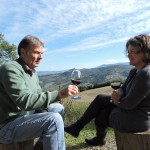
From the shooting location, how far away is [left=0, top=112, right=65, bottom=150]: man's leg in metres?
2.97

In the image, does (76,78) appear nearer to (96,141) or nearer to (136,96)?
(136,96)

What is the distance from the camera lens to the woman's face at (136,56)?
3461 mm

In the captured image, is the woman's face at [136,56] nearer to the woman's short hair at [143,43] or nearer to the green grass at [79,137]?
the woman's short hair at [143,43]

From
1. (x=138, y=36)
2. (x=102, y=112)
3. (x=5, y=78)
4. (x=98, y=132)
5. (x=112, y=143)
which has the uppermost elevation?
(x=138, y=36)

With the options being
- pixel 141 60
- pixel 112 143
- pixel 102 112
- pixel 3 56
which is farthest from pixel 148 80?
pixel 3 56

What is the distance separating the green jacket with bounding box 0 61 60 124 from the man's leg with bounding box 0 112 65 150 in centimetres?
13

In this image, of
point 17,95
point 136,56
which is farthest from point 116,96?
point 17,95

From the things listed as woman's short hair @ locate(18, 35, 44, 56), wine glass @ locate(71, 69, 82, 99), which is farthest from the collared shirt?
wine glass @ locate(71, 69, 82, 99)

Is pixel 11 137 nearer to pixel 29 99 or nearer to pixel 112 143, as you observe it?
pixel 29 99

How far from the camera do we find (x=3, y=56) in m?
39.4

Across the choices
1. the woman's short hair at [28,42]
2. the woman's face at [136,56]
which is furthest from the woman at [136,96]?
the woman's short hair at [28,42]

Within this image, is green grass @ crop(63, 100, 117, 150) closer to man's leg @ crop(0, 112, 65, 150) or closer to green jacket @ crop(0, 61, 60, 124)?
man's leg @ crop(0, 112, 65, 150)

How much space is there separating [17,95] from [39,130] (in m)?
0.52

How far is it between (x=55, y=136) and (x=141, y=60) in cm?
162
